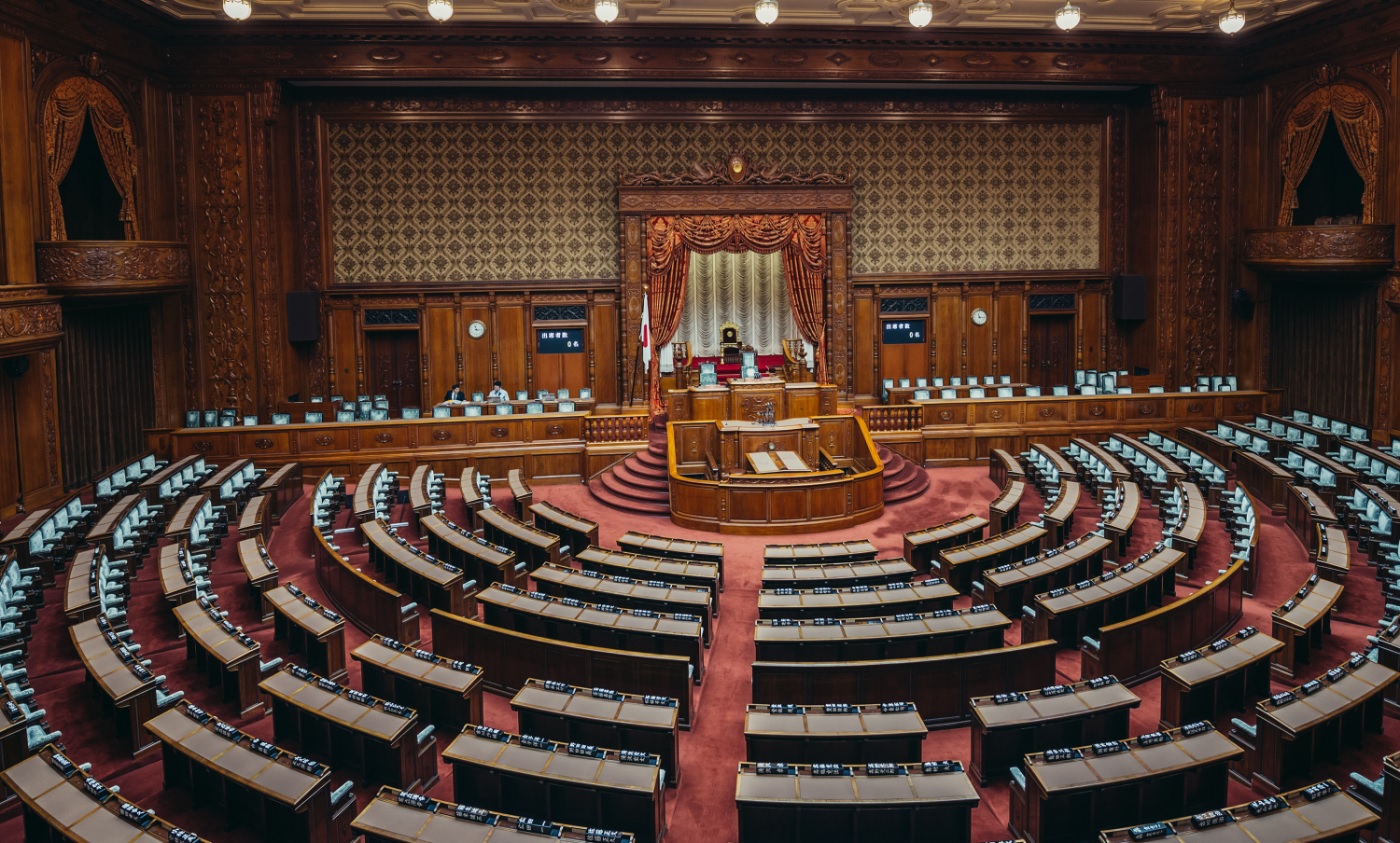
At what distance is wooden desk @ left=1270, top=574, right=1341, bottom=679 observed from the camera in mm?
8672

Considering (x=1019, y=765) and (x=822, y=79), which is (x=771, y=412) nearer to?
(x=822, y=79)

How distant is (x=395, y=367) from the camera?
65.2 feet

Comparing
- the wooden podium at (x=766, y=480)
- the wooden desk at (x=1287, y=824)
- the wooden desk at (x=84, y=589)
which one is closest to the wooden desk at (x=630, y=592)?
the wooden podium at (x=766, y=480)

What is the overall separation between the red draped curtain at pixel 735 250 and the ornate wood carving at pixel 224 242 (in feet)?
24.5

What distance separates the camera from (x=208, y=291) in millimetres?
17625

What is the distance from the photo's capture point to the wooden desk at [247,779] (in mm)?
6016

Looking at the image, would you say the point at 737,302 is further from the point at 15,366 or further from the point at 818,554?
the point at 15,366

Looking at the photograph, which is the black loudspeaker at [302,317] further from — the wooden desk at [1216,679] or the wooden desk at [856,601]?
the wooden desk at [1216,679]

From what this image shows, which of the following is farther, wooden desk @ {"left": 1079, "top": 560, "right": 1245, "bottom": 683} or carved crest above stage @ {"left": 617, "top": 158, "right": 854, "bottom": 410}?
carved crest above stage @ {"left": 617, "top": 158, "right": 854, "bottom": 410}

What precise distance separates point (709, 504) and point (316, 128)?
1132 cm

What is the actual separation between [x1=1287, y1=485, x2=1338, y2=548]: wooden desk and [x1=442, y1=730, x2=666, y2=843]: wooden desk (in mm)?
9249

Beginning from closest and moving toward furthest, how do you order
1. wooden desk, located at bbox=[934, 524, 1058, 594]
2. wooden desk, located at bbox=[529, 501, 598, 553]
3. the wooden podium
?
wooden desk, located at bbox=[934, 524, 1058, 594], wooden desk, located at bbox=[529, 501, 598, 553], the wooden podium

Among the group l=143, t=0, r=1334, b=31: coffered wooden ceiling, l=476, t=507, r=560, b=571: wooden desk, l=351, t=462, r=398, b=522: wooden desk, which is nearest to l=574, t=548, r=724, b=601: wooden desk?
l=476, t=507, r=560, b=571: wooden desk

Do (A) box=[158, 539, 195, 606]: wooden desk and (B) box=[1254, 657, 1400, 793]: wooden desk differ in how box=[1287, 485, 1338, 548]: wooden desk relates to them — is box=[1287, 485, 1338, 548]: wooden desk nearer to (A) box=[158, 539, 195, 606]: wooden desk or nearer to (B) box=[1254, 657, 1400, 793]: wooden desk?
(B) box=[1254, 657, 1400, 793]: wooden desk
